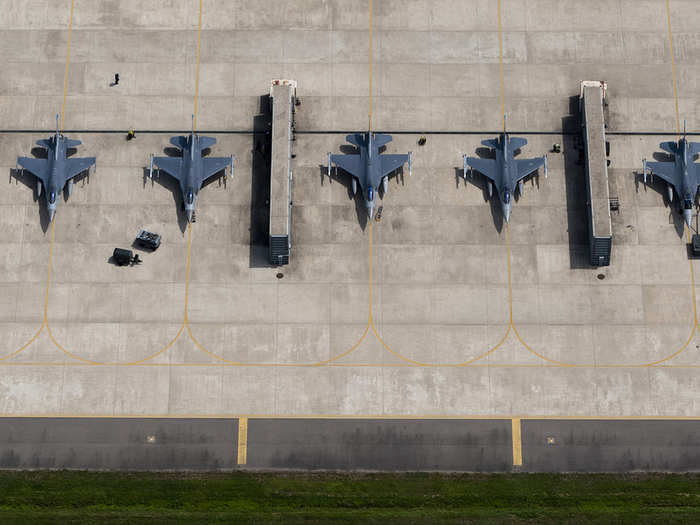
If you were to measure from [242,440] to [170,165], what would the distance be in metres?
25.2

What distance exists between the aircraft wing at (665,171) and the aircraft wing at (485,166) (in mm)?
13954

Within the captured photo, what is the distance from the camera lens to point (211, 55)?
77.0m

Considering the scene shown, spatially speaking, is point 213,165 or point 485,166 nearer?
point 213,165

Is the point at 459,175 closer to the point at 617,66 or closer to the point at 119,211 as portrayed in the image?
the point at 617,66

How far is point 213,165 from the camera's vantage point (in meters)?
73.4

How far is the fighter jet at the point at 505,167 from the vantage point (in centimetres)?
7244

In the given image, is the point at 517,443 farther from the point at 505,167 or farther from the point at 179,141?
the point at 179,141

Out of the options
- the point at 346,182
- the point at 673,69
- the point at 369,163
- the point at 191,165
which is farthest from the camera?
the point at 673,69

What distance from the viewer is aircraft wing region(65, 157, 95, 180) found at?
240 ft

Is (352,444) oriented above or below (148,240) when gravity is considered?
below

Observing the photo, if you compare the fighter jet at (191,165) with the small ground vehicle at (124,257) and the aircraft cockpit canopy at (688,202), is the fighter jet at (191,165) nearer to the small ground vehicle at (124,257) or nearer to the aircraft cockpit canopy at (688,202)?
the small ground vehicle at (124,257)

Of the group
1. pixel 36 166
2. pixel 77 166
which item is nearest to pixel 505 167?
pixel 77 166

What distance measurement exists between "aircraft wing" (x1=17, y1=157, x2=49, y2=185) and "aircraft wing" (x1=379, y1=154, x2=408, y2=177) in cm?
3008

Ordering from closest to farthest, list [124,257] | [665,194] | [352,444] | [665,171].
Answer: [352,444] → [124,257] → [665,171] → [665,194]
